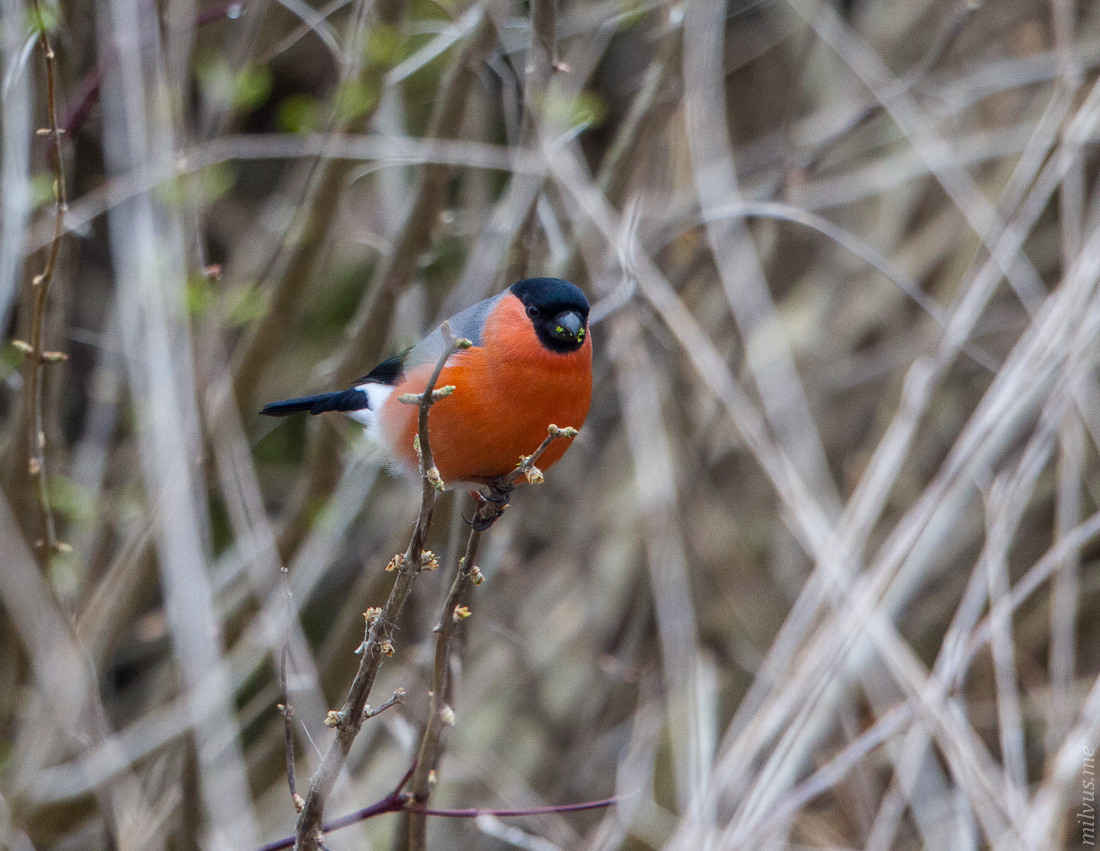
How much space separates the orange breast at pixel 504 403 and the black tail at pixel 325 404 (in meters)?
0.53

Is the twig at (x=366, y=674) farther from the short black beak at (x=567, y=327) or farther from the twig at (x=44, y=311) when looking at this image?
the twig at (x=44, y=311)

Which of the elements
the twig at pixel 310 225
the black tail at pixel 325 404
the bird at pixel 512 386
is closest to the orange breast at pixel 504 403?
the bird at pixel 512 386

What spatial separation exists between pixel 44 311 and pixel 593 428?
2753 mm

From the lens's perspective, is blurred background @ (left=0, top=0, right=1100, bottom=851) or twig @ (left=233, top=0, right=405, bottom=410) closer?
blurred background @ (left=0, top=0, right=1100, bottom=851)

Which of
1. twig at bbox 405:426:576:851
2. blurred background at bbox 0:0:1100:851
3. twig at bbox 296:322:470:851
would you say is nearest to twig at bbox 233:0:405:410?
blurred background at bbox 0:0:1100:851

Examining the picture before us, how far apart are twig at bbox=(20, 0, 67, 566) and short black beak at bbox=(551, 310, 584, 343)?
99 cm

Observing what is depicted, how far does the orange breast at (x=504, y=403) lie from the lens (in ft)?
7.29

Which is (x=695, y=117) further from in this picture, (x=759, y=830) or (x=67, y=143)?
(x=759, y=830)

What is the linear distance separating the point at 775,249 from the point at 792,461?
4.65 ft

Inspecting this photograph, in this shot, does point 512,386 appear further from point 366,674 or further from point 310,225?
point 310,225

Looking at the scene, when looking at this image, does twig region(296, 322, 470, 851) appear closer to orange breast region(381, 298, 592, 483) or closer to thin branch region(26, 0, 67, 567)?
orange breast region(381, 298, 592, 483)

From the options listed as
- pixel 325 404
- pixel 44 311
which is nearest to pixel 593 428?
pixel 325 404

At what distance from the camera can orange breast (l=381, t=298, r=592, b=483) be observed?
2.22m

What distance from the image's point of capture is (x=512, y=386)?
224 cm
